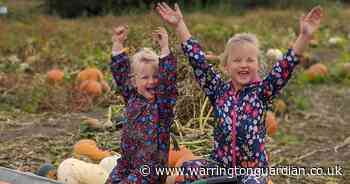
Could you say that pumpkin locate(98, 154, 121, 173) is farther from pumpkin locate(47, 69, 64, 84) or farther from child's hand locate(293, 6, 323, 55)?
pumpkin locate(47, 69, 64, 84)

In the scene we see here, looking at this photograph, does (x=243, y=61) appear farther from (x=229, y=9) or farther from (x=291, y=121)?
(x=229, y=9)

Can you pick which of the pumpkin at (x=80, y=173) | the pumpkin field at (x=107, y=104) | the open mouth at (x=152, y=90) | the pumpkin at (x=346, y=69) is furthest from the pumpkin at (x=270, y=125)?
the pumpkin at (x=346, y=69)

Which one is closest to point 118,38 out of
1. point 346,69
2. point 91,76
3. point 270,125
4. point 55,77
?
point 270,125

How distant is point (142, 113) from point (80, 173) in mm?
530

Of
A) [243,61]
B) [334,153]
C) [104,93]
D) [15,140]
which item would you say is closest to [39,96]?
[104,93]

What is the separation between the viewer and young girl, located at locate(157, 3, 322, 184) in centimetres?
329

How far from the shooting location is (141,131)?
3.49 m

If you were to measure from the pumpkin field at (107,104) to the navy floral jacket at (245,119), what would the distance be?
1.59 feet

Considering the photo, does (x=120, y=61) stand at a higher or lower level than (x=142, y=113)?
higher

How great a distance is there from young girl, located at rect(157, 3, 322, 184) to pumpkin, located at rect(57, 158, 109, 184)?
0.57m

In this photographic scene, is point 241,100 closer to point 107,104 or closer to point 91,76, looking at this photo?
point 107,104

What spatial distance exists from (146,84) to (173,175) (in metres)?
0.50

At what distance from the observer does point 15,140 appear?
5105 millimetres

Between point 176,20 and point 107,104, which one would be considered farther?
point 107,104
